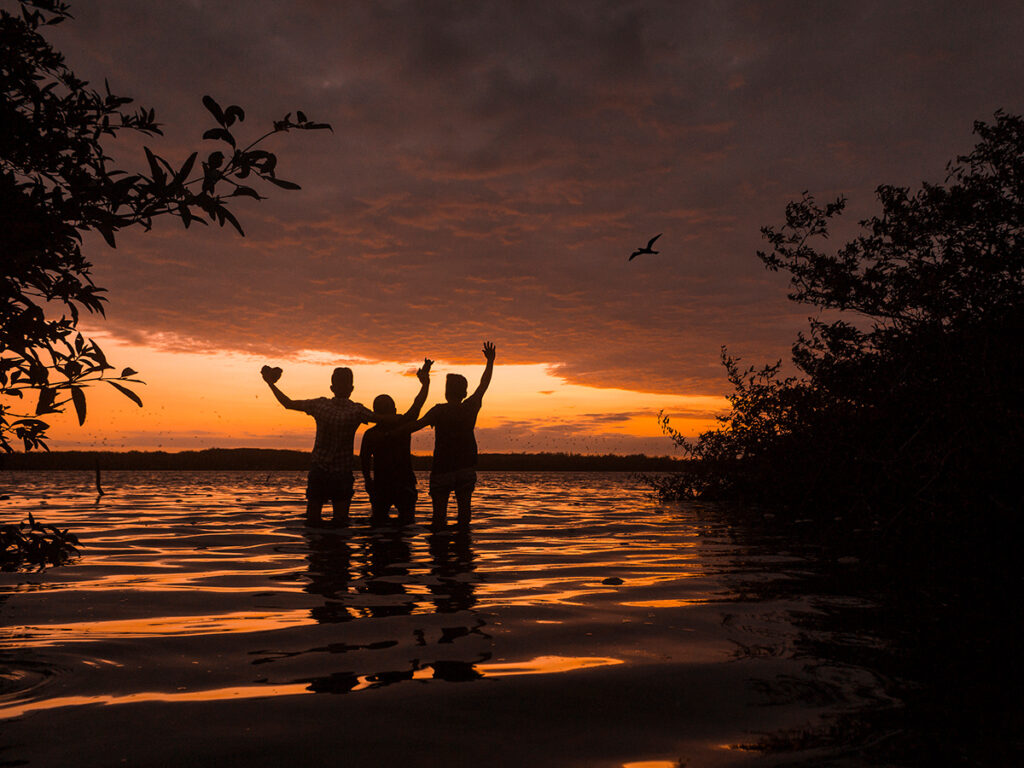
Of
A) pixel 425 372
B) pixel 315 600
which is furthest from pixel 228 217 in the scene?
pixel 425 372

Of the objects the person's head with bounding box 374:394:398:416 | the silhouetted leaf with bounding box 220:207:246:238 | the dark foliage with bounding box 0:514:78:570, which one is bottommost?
the dark foliage with bounding box 0:514:78:570

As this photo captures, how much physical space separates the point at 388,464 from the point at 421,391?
190cm

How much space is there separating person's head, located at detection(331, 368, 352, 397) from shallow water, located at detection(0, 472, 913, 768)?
2954 mm

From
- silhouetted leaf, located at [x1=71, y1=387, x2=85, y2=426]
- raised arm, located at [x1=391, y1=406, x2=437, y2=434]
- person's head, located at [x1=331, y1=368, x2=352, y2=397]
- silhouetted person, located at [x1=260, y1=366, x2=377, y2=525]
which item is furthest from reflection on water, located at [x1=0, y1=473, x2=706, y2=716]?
person's head, located at [x1=331, y1=368, x2=352, y2=397]

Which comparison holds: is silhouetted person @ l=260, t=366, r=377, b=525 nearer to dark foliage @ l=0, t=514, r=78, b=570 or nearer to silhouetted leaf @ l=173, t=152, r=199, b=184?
dark foliage @ l=0, t=514, r=78, b=570

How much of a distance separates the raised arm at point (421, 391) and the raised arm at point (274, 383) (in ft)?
5.30

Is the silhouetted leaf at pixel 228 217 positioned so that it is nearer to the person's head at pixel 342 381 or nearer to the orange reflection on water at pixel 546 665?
the orange reflection on water at pixel 546 665

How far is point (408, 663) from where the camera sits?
4.07 meters

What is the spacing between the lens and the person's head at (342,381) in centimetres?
1097

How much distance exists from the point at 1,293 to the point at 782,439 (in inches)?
529

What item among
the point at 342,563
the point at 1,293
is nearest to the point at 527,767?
the point at 1,293

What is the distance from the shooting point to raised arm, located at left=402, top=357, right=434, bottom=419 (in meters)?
10.3

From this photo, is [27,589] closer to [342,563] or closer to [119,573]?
[119,573]

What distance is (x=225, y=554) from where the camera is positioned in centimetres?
927
